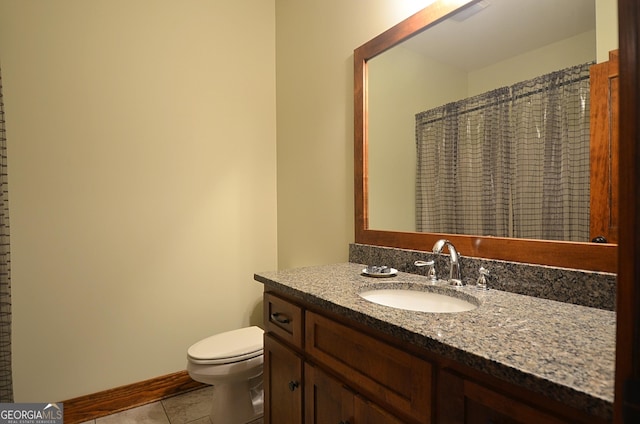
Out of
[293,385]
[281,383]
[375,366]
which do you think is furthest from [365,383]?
[281,383]

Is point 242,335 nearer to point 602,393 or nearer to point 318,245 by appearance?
point 318,245

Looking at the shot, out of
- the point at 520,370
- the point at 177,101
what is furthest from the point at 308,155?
the point at 520,370

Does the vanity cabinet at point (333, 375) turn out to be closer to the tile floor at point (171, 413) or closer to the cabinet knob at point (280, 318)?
the cabinet knob at point (280, 318)

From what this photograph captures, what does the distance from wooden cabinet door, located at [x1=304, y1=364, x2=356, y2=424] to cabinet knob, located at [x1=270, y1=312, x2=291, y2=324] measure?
7.2 inches

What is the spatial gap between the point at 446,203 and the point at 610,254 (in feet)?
1.82

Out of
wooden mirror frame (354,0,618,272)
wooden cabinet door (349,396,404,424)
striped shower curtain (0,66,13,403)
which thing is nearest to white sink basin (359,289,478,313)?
wooden mirror frame (354,0,618,272)

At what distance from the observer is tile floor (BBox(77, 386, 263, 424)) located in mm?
1798

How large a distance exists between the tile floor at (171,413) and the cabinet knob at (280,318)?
85 cm

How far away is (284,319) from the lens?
1.25 m

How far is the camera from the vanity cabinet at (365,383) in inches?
23.4

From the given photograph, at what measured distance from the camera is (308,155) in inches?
84.0

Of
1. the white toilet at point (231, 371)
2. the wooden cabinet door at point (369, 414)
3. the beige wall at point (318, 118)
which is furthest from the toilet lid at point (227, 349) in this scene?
the wooden cabinet door at point (369, 414)

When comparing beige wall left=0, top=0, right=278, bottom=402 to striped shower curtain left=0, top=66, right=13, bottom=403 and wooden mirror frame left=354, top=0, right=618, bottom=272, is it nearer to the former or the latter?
striped shower curtain left=0, top=66, right=13, bottom=403

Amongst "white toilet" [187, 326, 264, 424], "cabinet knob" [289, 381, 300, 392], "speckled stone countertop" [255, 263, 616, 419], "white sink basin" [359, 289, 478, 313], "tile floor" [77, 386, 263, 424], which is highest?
"speckled stone countertop" [255, 263, 616, 419]
